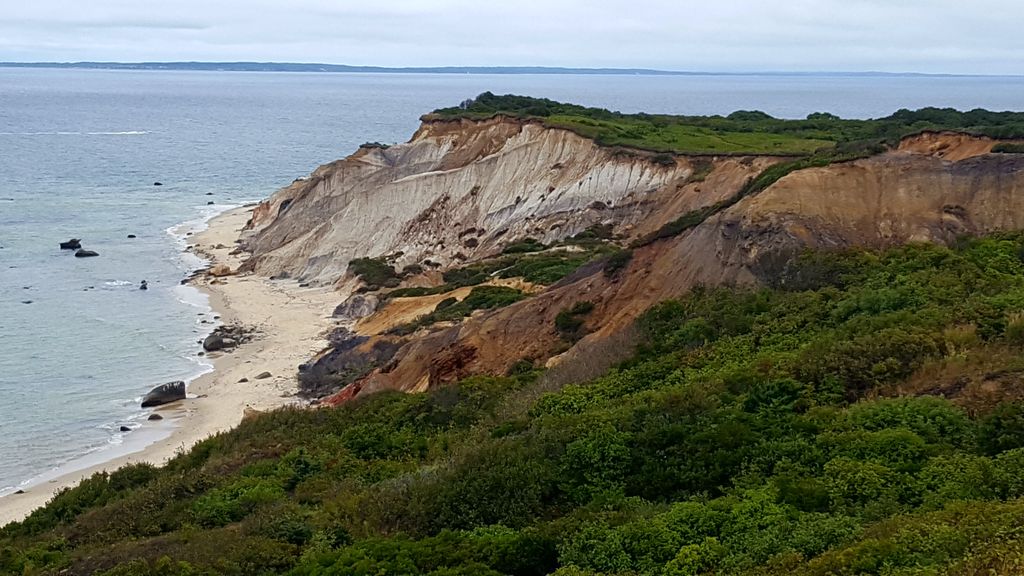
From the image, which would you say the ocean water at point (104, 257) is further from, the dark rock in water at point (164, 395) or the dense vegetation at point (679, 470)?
the dense vegetation at point (679, 470)

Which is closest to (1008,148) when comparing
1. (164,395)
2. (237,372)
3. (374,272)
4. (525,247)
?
(525,247)

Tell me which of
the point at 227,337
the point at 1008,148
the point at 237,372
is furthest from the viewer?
the point at 227,337

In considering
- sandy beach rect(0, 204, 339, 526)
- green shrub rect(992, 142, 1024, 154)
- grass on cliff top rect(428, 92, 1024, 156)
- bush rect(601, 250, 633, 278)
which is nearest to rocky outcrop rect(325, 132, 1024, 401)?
bush rect(601, 250, 633, 278)

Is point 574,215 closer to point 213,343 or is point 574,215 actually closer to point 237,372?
point 213,343

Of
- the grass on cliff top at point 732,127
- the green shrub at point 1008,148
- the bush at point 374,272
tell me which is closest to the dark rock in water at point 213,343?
the bush at point 374,272

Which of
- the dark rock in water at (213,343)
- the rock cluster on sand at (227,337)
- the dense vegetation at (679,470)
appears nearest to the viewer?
the dense vegetation at (679,470)

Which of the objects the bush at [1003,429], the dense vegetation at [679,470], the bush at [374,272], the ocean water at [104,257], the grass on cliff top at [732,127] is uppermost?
the grass on cliff top at [732,127]

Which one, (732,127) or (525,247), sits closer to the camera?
(525,247)
